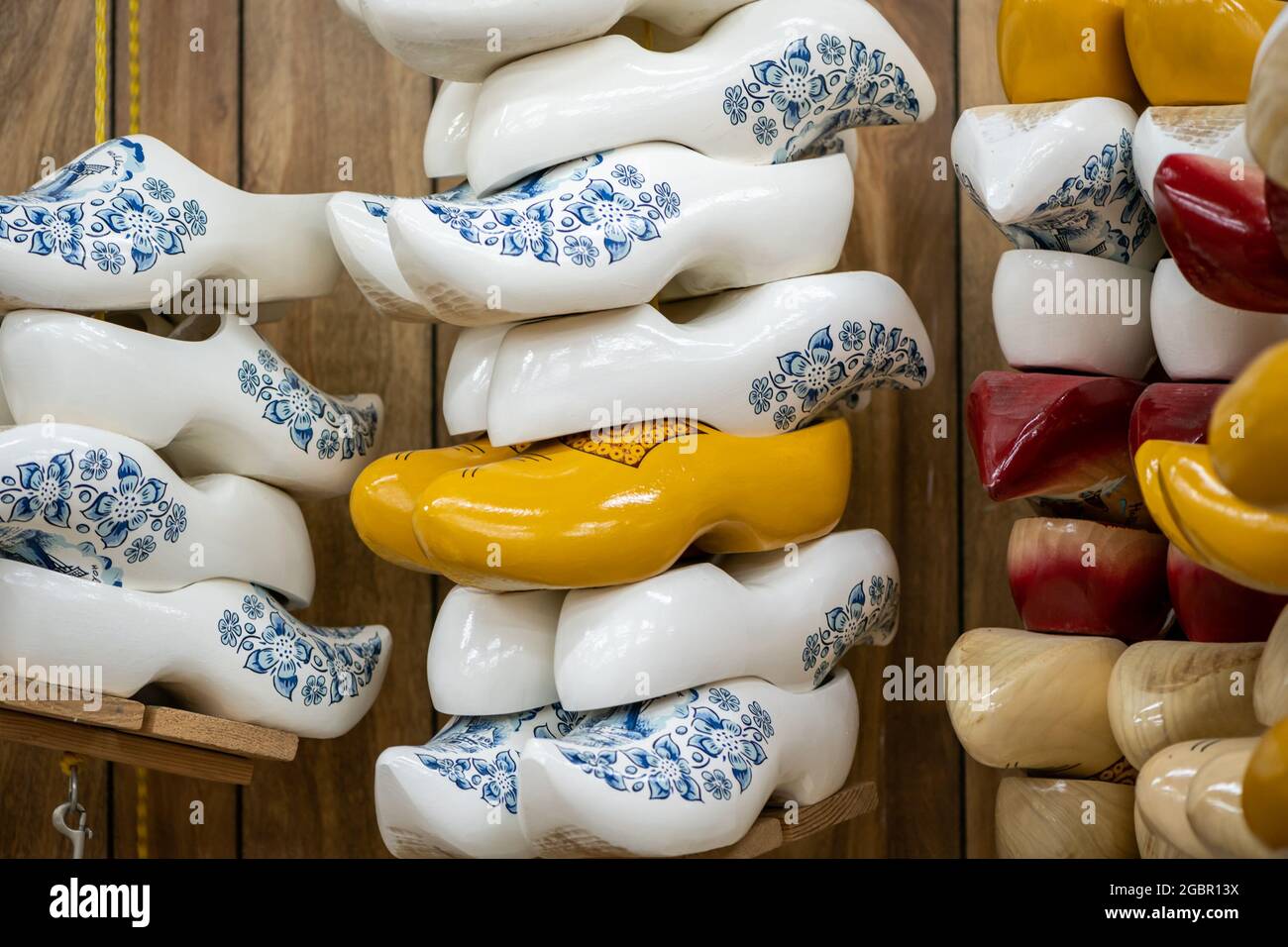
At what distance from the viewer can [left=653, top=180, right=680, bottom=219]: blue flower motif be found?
3.11 feet

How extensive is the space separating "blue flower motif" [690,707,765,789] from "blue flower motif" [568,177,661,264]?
0.27 m

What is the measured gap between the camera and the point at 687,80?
0.98 m

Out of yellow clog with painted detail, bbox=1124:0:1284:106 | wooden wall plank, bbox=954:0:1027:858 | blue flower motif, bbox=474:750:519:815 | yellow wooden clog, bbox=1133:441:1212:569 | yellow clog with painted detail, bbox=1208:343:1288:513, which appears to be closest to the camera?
yellow clog with painted detail, bbox=1208:343:1288:513

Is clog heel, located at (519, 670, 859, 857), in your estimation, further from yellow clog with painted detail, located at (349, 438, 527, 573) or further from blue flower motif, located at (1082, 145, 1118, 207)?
blue flower motif, located at (1082, 145, 1118, 207)

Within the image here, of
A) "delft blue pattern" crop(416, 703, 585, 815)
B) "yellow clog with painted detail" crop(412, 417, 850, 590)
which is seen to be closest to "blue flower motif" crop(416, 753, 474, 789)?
"delft blue pattern" crop(416, 703, 585, 815)

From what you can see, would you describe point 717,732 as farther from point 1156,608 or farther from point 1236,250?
point 1236,250

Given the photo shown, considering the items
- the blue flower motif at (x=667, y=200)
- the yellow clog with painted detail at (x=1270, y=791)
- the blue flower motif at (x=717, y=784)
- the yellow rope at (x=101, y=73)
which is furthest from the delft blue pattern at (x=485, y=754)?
the yellow rope at (x=101, y=73)

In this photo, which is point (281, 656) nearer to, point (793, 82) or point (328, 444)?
point (328, 444)

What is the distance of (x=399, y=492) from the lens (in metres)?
1.00

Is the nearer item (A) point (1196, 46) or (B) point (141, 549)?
(A) point (1196, 46)

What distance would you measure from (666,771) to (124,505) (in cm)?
38

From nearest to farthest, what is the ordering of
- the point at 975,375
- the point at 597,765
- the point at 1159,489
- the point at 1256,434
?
the point at 1256,434, the point at 1159,489, the point at 597,765, the point at 975,375

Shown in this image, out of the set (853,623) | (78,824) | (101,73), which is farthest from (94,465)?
(853,623)

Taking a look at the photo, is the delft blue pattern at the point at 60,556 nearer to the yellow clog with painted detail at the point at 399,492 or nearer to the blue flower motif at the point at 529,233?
the yellow clog with painted detail at the point at 399,492
